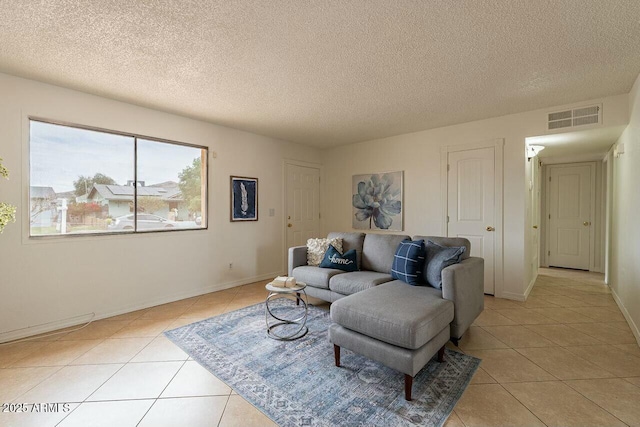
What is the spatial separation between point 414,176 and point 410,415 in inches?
144

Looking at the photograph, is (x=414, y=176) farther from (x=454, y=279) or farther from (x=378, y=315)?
(x=378, y=315)

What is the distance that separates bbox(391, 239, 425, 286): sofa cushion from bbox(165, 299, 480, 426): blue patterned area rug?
26.2 inches

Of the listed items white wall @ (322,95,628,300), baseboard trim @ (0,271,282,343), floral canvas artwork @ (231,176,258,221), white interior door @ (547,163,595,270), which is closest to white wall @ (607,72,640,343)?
white wall @ (322,95,628,300)

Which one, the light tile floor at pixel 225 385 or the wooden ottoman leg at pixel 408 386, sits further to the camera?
the wooden ottoman leg at pixel 408 386

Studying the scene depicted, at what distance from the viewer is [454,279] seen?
2.25 m

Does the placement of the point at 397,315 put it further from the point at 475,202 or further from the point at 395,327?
the point at 475,202

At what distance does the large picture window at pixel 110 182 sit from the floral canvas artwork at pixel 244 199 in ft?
1.51

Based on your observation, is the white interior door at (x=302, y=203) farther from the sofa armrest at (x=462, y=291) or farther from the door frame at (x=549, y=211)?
the door frame at (x=549, y=211)

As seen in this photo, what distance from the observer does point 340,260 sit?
11.2 feet

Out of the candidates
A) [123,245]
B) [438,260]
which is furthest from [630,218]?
[123,245]

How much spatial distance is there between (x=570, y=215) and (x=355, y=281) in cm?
545

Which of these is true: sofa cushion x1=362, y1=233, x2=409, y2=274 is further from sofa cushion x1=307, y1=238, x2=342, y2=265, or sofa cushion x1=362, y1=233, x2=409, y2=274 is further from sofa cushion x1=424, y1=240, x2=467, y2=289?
sofa cushion x1=424, y1=240, x2=467, y2=289

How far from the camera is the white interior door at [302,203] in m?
5.29

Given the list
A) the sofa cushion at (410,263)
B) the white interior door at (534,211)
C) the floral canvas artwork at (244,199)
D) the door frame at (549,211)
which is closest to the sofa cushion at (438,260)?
the sofa cushion at (410,263)
